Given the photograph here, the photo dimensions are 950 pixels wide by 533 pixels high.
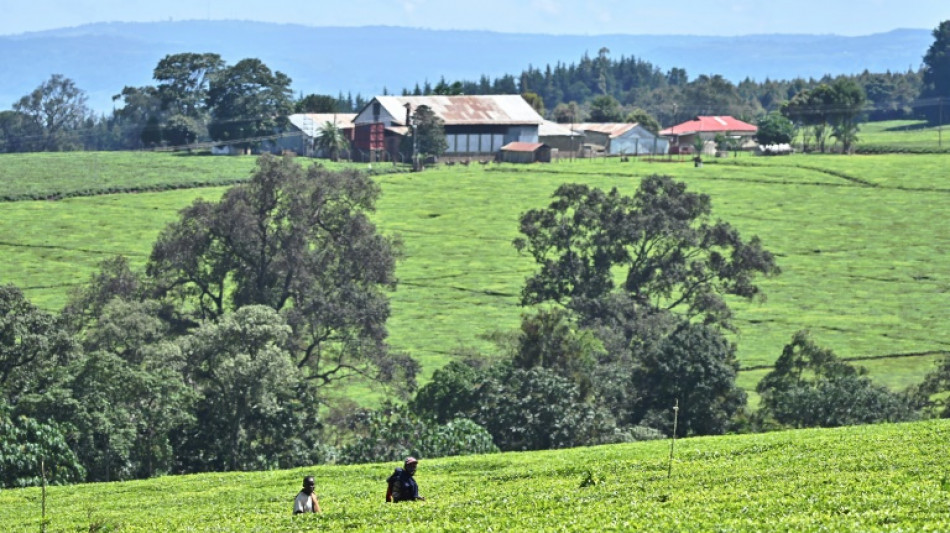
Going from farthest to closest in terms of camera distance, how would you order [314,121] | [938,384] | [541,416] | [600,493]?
[314,121], [938,384], [541,416], [600,493]

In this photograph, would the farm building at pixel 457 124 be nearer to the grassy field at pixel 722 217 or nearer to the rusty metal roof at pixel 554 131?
the rusty metal roof at pixel 554 131

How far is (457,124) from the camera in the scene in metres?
182

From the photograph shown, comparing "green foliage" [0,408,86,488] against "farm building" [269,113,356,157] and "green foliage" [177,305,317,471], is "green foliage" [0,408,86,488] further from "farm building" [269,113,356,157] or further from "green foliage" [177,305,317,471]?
"farm building" [269,113,356,157]

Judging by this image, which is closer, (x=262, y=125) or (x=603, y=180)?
(x=603, y=180)

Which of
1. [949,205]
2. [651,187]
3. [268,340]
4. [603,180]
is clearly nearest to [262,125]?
[603,180]

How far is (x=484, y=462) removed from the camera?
4900 centimetres

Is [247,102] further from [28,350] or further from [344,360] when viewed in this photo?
[28,350]

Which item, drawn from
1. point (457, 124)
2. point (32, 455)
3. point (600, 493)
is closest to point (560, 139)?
point (457, 124)

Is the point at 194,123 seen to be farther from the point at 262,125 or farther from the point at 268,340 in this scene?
the point at 268,340

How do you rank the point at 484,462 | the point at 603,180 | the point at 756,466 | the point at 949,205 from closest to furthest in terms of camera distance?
the point at 756,466 → the point at 484,462 → the point at 949,205 → the point at 603,180

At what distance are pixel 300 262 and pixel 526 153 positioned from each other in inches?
3971

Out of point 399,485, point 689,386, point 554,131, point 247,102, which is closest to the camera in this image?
point 399,485

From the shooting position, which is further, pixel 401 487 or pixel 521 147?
pixel 521 147

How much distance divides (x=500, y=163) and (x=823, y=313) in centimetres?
8169
